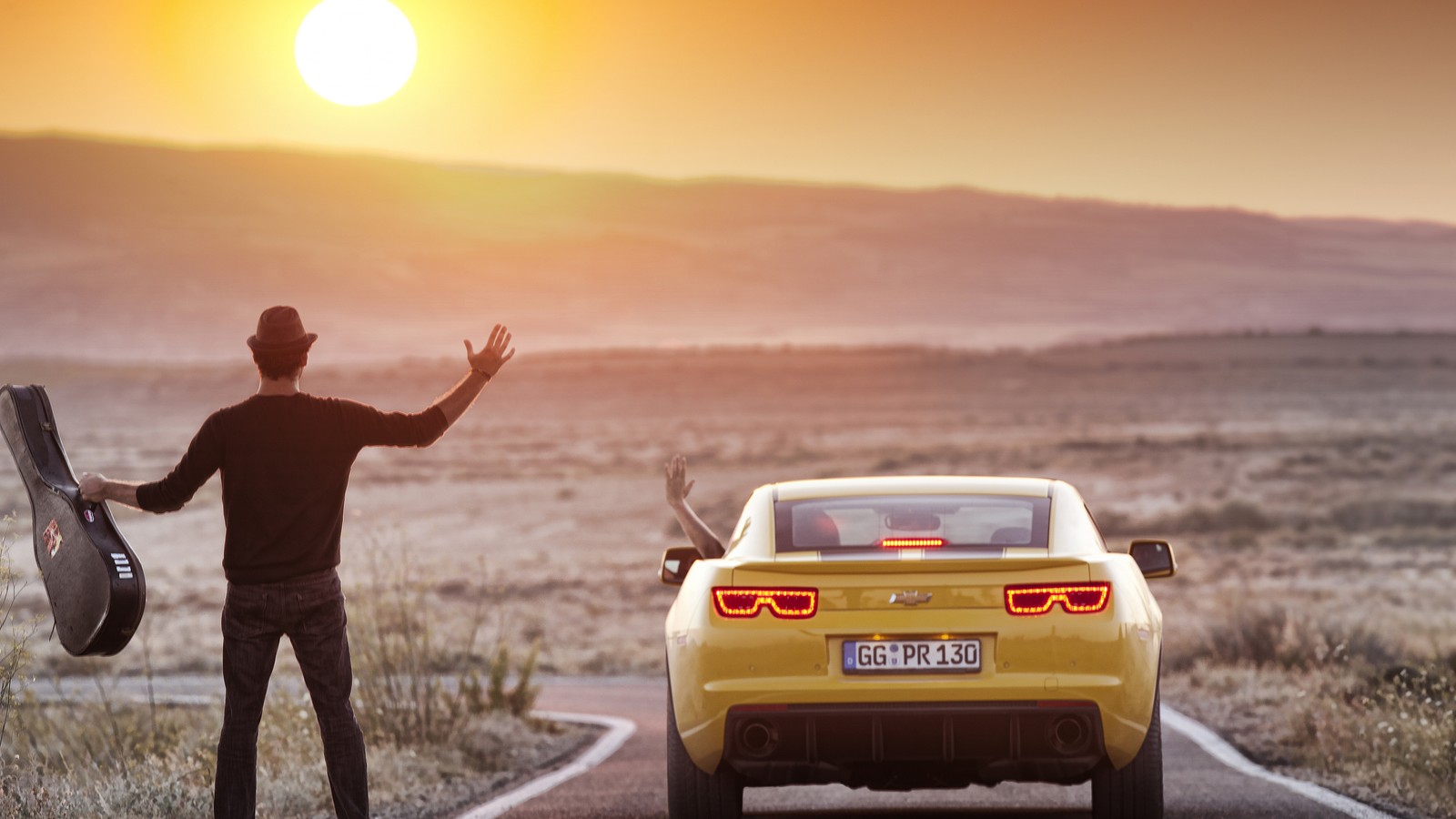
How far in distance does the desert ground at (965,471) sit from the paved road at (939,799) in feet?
2.05

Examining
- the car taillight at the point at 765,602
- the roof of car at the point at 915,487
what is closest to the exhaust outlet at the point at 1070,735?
the car taillight at the point at 765,602

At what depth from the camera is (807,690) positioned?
761cm

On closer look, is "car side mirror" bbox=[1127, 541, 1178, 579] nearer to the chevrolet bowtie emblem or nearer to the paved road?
the paved road

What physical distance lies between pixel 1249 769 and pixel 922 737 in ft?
17.0

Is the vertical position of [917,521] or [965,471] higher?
[917,521]

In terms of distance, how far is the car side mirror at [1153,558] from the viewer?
347 inches

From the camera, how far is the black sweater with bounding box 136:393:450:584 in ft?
23.9

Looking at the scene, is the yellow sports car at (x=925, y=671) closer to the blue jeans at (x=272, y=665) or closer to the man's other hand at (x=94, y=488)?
the blue jeans at (x=272, y=665)

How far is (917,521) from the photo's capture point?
8734 millimetres

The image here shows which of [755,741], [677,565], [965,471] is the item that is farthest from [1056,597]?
[965,471]

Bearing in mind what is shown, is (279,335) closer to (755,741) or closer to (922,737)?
(755,741)

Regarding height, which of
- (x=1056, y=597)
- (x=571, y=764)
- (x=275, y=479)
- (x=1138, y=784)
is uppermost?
(x=275, y=479)

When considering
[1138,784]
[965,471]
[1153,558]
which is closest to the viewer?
[1138,784]

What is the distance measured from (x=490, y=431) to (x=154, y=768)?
11279 cm
